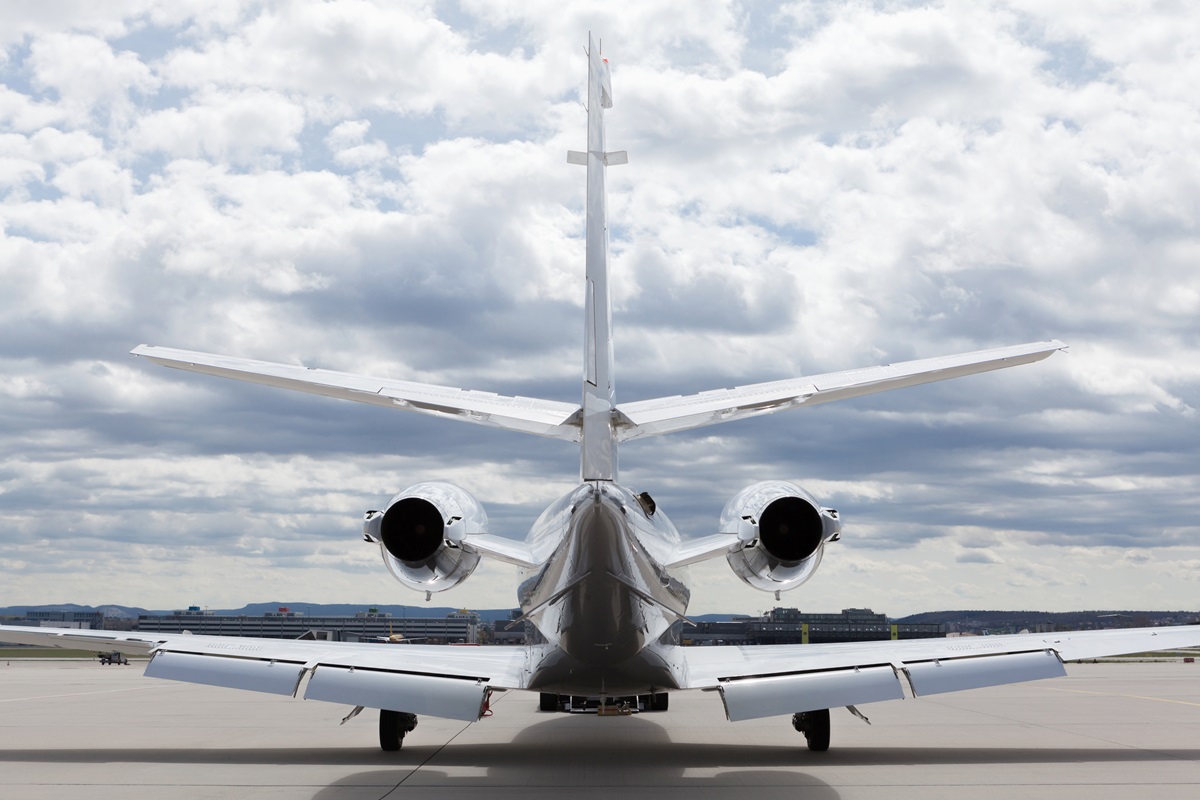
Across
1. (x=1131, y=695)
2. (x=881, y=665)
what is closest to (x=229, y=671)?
(x=881, y=665)

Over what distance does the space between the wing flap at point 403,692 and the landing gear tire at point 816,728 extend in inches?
211

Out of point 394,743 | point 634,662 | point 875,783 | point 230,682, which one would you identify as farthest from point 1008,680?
point 230,682

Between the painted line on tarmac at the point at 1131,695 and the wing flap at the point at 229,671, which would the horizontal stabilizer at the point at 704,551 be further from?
the painted line on tarmac at the point at 1131,695

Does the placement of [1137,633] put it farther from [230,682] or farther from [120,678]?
[120,678]

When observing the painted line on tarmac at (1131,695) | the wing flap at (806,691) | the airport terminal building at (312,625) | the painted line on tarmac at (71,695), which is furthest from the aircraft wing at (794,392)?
the airport terminal building at (312,625)

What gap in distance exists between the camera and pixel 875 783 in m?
12.4

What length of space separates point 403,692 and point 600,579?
10.0ft

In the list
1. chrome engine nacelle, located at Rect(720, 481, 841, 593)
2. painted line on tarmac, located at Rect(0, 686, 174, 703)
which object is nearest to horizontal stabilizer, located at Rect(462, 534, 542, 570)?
chrome engine nacelle, located at Rect(720, 481, 841, 593)

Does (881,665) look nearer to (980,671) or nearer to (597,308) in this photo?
(980,671)

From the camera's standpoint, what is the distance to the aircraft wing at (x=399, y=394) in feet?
34.9

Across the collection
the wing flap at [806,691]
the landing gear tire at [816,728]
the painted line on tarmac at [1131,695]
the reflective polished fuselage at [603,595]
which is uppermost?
the reflective polished fuselage at [603,595]

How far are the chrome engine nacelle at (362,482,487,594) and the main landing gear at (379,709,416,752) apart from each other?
4361 millimetres

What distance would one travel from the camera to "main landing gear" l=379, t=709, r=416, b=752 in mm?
15641

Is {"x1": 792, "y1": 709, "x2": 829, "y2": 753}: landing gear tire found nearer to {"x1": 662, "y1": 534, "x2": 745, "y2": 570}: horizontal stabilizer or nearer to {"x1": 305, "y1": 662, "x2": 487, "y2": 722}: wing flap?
{"x1": 662, "y1": 534, "x2": 745, "y2": 570}: horizontal stabilizer
